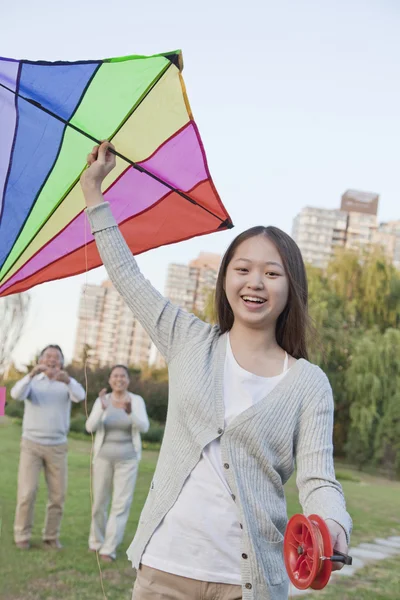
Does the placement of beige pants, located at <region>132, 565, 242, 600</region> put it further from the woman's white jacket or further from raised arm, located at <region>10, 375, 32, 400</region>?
raised arm, located at <region>10, 375, 32, 400</region>

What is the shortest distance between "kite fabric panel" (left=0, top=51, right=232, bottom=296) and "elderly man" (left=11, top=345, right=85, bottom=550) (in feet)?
12.5

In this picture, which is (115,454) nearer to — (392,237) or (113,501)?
(113,501)

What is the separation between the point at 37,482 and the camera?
23.5ft

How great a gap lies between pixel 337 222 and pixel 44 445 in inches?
3113

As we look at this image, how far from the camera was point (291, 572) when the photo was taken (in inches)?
68.7

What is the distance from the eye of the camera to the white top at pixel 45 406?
23.5 ft

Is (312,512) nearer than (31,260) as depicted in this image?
Yes

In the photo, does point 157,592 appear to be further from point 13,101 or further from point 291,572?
point 13,101

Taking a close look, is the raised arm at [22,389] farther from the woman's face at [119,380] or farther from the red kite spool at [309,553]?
the red kite spool at [309,553]

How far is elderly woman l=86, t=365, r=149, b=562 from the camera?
278 inches

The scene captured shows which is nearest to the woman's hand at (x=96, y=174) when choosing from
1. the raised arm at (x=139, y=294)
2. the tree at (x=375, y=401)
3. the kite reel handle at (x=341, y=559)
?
the raised arm at (x=139, y=294)

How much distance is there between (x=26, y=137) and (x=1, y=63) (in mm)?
409

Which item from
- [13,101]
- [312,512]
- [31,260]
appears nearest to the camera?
[312,512]

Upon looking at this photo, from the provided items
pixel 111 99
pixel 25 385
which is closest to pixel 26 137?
pixel 111 99
